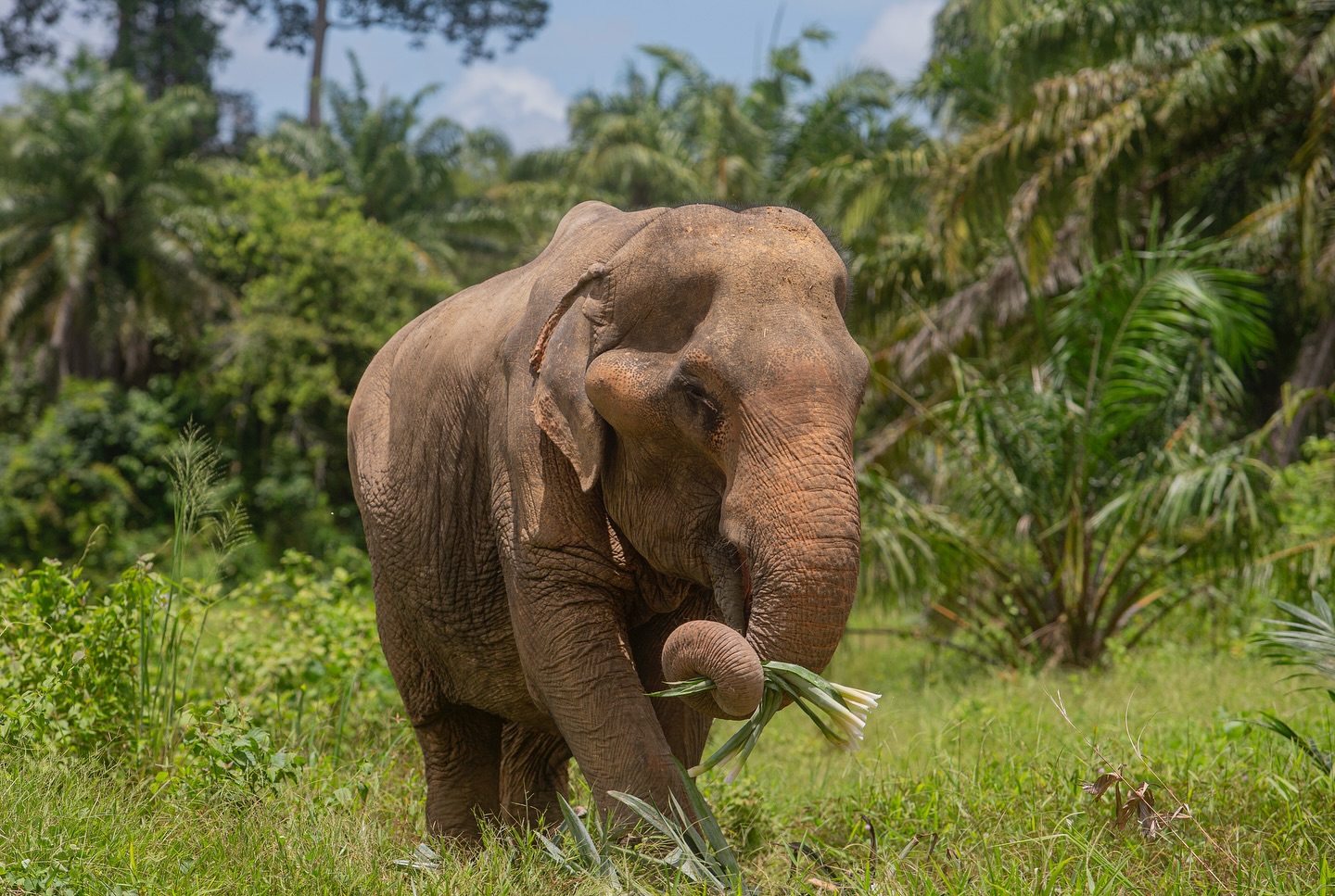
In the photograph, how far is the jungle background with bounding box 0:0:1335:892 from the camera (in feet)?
14.1

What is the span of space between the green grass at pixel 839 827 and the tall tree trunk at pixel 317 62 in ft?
88.7

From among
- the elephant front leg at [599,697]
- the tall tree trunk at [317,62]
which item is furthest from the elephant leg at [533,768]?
the tall tree trunk at [317,62]

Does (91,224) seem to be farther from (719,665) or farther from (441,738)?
(719,665)

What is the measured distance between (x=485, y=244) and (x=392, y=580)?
2539cm

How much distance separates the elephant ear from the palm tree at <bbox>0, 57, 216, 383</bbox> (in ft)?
66.4

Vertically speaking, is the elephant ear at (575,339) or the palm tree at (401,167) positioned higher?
the elephant ear at (575,339)

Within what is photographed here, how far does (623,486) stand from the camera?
360cm

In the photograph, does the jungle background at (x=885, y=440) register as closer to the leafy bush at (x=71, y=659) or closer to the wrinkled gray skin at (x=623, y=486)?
the leafy bush at (x=71, y=659)

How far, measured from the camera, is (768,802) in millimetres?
5172

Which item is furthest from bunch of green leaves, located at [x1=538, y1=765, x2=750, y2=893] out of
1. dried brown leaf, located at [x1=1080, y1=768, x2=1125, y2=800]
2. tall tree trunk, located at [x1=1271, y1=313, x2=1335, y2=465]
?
tall tree trunk, located at [x1=1271, y1=313, x2=1335, y2=465]

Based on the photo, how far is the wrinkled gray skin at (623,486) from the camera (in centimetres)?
315

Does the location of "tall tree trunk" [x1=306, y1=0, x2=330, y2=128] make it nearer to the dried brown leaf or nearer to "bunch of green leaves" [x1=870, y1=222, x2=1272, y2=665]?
"bunch of green leaves" [x1=870, y1=222, x2=1272, y2=665]

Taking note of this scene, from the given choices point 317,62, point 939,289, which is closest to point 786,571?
point 939,289

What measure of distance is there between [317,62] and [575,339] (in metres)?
30.0
